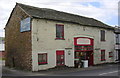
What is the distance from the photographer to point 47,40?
1648 centimetres

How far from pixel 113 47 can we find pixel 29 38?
16.2 meters

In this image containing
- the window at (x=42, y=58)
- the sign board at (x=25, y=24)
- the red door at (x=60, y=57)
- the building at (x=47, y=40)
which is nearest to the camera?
the building at (x=47, y=40)

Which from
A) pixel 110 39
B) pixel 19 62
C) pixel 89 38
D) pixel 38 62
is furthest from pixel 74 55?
pixel 110 39

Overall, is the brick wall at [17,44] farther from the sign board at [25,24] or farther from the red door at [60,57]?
the red door at [60,57]

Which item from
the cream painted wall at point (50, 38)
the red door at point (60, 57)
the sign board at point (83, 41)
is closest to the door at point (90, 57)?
the sign board at point (83, 41)

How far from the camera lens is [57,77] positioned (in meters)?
12.3

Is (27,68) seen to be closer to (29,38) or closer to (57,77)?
(29,38)

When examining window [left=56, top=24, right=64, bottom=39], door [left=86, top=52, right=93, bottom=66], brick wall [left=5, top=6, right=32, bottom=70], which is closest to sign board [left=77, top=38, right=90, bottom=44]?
door [left=86, top=52, right=93, bottom=66]

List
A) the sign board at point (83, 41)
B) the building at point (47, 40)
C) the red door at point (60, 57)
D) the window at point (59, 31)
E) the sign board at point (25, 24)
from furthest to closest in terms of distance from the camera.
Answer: the sign board at point (83, 41) < the window at point (59, 31) < the red door at point (60, 57) < the sign board at point (25, 24) < the building at point (47, 40)

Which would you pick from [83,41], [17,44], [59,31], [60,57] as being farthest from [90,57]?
[17,44]

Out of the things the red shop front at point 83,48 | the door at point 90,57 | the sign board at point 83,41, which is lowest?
the door at point 90,57

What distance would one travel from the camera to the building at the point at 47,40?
15.7 meters

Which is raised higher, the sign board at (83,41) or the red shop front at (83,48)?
the sign board at (83,41)

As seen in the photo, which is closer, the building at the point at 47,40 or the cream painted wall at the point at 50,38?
the cream painted wall at the point at 50,38
